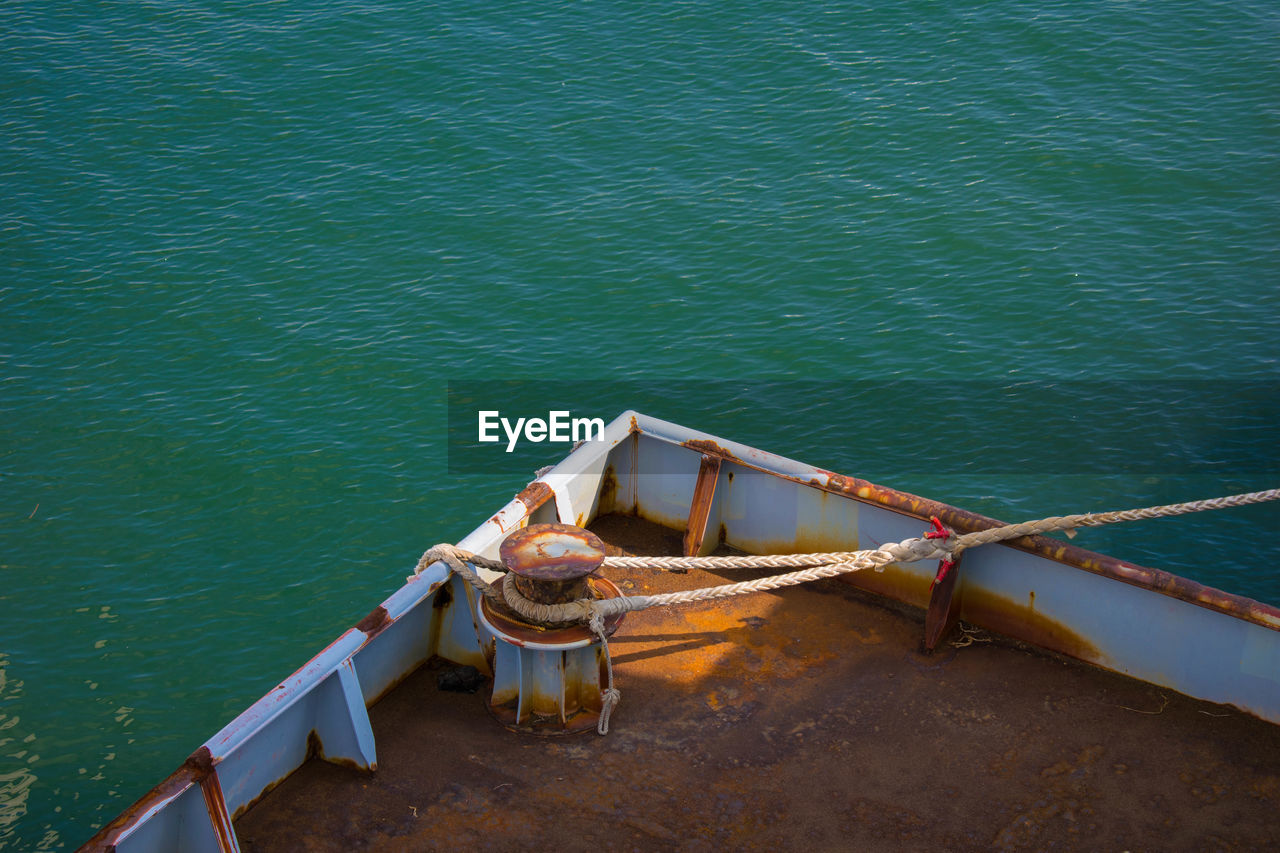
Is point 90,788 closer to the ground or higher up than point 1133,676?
closer to the ground

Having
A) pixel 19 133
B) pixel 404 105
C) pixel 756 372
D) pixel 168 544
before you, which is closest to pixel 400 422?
pixel 168 544

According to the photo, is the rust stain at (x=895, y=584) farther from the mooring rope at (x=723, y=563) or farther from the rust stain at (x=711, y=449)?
the rust stain at (x=711, y=449)

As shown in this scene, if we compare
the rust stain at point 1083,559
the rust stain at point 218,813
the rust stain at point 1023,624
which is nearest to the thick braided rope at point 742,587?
the rust stain at point 1083,559

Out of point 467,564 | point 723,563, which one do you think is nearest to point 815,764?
point 723,563

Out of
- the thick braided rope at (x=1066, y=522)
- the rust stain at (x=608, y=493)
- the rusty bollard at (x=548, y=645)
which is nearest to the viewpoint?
the rusty bollard at (x=548, y=645)

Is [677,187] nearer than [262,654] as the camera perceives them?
No

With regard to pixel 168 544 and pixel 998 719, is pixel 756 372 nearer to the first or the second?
pixel 168 544

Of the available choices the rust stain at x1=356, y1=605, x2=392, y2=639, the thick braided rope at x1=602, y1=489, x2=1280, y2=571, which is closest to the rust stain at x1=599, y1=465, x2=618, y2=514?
the thick braided rope at x1=602, y1=489, x2=1280, y2=571
